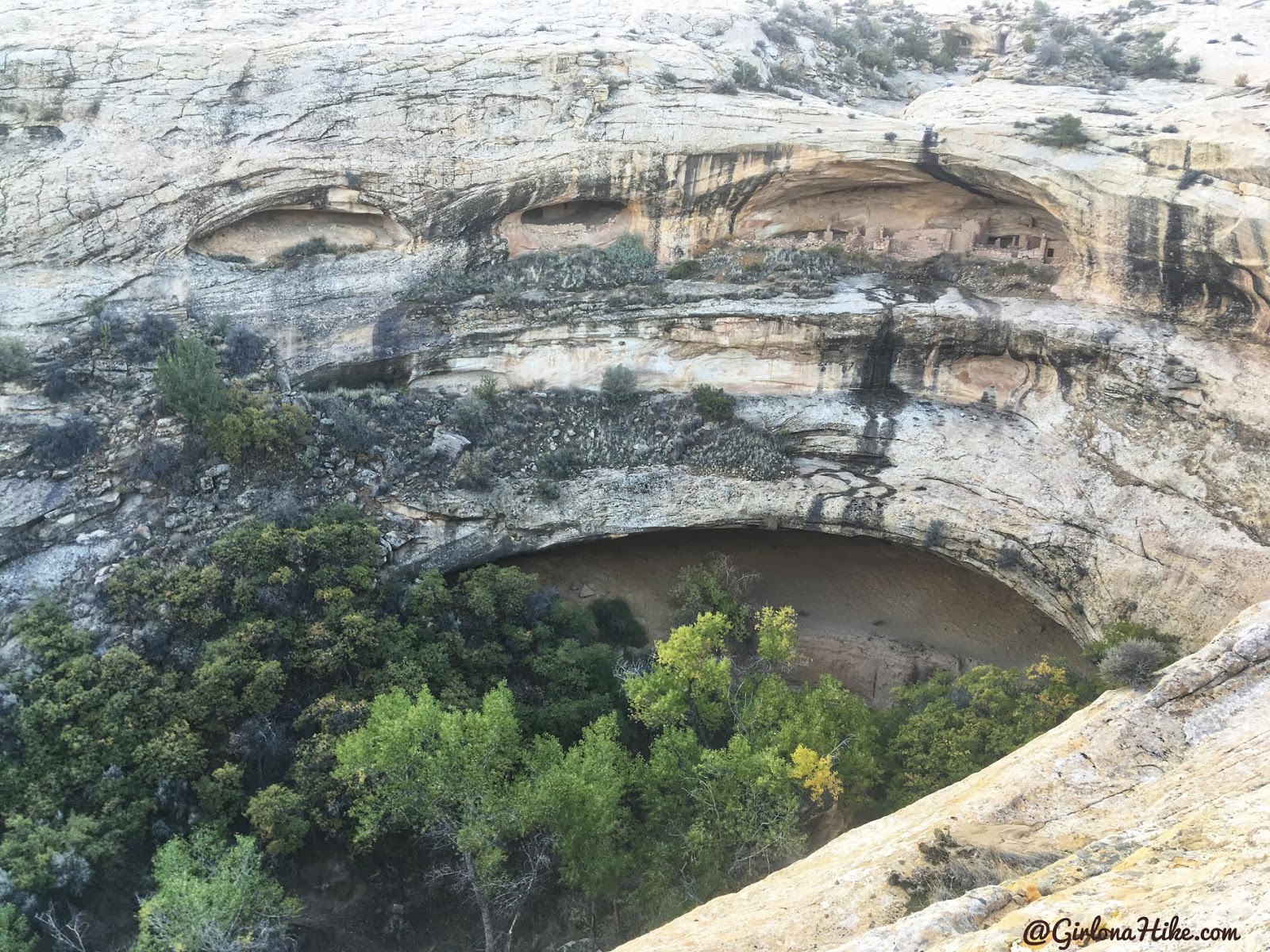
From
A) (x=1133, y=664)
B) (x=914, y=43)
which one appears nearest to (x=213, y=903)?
(x=1133, y=664)

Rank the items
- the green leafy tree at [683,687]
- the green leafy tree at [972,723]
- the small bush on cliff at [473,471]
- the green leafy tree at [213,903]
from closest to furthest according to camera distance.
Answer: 1. the green leafy tree at [213,903]
2. the green leafy tree at [972,723]
3. the green leafy tree at [683,687]
4. the small bush on cliff at [473,471]

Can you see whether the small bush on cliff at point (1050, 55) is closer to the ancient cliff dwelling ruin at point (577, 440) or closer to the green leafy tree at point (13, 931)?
the ancient cliff dwelling ruin at point (577, 440)

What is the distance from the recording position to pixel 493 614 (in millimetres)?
16312

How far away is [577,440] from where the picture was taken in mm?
18672

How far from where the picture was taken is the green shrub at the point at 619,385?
19.2 meters

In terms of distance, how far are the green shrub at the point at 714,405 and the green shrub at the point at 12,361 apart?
1297 centimetres

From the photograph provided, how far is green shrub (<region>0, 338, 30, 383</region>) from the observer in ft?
54.7

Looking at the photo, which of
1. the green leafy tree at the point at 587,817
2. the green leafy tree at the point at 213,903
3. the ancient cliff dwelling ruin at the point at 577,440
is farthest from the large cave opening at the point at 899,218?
the green leafy tree at the point at 213,903

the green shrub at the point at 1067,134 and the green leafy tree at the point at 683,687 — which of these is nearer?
the green leafy tree at the point at 683,687

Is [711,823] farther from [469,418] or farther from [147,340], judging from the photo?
[147,340]

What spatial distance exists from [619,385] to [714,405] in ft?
6.89

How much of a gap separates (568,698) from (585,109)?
1224 cm

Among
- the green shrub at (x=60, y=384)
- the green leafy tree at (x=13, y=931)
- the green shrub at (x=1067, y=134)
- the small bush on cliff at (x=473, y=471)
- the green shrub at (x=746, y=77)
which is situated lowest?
the green leafy tree at (x=13, y=931)

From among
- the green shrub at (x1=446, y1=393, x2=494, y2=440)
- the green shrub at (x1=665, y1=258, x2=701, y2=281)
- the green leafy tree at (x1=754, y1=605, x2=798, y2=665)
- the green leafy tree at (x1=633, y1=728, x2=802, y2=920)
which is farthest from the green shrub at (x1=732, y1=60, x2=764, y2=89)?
the green leafy tree at (x1=633, y1=728, x2=802, y2=920)
